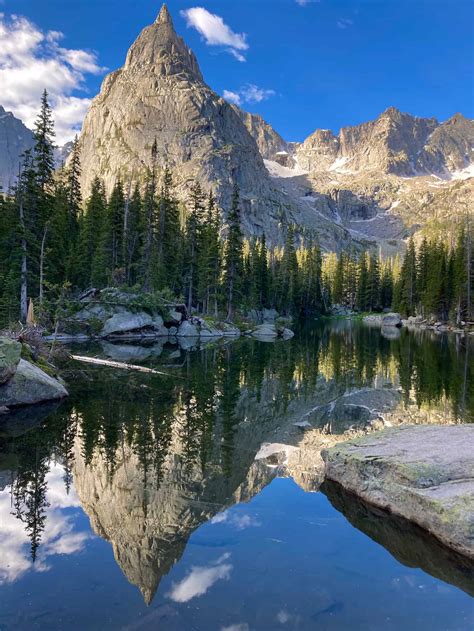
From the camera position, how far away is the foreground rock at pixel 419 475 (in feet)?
26.0

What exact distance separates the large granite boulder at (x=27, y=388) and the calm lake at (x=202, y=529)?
827mm

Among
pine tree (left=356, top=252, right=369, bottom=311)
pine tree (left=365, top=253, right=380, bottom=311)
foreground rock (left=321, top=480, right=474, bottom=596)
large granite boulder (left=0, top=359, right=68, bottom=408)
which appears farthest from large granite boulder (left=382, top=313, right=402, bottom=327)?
foreground rock (left=321, top=480, right=474, bottom=596)

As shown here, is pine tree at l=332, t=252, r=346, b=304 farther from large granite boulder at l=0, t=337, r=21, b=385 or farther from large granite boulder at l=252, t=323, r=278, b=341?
large granite boulder at l=0, t=337, r=21, b=385

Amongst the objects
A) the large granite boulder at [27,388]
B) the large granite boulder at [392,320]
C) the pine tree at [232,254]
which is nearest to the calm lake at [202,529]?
the large granite boulder at [27,388]

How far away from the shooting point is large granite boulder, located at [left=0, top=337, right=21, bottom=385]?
15.4 meters

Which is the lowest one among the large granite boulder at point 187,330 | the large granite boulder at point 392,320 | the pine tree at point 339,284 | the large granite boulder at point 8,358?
the large granite boulder at point 392,320

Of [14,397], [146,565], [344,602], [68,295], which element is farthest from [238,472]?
[68,295]

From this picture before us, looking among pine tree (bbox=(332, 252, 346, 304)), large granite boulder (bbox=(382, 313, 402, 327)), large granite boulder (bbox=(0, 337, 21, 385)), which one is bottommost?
large granite boulder (bbox=(382, 313, 402, 327))

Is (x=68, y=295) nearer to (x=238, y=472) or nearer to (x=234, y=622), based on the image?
(x=238, y=472)

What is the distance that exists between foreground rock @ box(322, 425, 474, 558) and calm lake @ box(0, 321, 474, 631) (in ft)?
1.25

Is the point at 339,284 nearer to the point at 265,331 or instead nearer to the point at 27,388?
the point at 265,331

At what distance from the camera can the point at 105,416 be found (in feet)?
53.4

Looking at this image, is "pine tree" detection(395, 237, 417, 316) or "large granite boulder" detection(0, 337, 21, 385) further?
"pine tree" detection(395, 237, 417, 316)

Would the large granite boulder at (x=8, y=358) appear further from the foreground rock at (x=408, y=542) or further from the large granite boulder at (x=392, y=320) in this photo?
the large granite boulder at (x=392, y=320)
